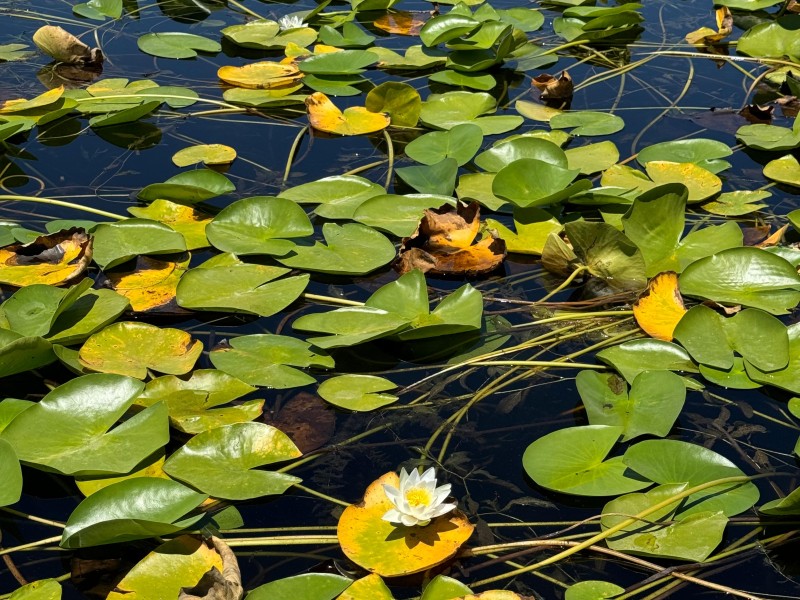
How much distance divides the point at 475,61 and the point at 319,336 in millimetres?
2037

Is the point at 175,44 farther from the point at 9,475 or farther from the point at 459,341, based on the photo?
the point at 9,475

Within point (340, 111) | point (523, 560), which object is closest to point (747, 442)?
point (523, 560)

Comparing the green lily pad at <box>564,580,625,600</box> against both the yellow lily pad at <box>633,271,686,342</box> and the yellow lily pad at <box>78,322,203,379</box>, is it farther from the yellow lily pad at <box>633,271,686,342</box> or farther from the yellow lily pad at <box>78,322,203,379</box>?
the yellow lily pad at <box>78,322,203,379</box>

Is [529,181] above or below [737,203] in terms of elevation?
above

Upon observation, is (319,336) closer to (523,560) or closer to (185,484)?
(185,484)

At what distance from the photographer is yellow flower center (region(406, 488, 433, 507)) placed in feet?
5.67

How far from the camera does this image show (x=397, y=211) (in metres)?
2.80

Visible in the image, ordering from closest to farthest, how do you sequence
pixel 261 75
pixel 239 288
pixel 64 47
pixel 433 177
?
pixel 239 288, pixel 433 177, pixel 261 75, pixel 64 47

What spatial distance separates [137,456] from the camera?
187 centimetres

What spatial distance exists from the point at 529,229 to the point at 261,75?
1.62 m

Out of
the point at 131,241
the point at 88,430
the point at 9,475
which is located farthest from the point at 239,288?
the point at 9,475

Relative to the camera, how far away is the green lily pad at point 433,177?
2912mm

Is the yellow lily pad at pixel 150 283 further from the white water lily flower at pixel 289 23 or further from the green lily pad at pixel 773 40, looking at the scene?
the green lily pad at pixel 773 40

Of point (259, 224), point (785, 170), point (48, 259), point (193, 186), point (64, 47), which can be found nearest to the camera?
point (48, 259)
